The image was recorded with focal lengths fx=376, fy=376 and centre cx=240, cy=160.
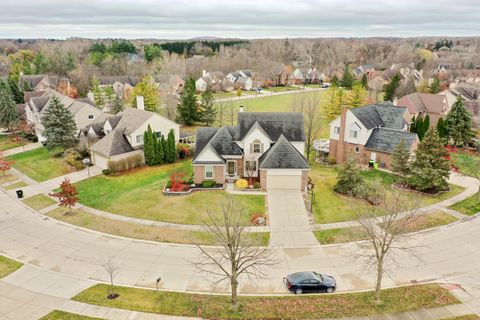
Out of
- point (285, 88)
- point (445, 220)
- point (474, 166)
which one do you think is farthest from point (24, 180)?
point (285, 88)

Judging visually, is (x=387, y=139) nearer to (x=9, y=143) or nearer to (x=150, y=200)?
(x=150, y=200)

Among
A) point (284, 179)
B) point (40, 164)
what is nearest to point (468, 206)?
point (284, 179)

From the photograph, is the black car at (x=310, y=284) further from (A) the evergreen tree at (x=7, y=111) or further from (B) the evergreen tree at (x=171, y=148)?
(A) the evergreen tree at (x=7, y=111)

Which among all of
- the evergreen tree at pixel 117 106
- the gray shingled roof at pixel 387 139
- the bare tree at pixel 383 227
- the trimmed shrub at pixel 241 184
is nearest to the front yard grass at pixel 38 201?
the trimmed shrub at pixel 241 184

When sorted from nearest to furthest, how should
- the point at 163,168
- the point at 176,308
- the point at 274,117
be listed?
the point at 176,308, the point at 274,117, the point at 163,168

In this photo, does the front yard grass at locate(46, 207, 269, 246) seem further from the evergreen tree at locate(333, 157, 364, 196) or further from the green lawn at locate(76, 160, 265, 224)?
the evergreen tree at locate(333, 157, 364, 196)

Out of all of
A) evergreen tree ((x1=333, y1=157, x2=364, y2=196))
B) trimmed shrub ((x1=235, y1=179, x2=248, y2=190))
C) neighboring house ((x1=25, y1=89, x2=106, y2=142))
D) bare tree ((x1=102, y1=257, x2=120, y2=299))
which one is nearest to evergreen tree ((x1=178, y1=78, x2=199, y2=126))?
neighboring house ((x1=25, y1=89, x2=106, y2=142))

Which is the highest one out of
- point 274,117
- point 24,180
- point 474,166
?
point 274,117

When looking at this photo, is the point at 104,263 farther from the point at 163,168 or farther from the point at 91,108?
the point at 91,108
